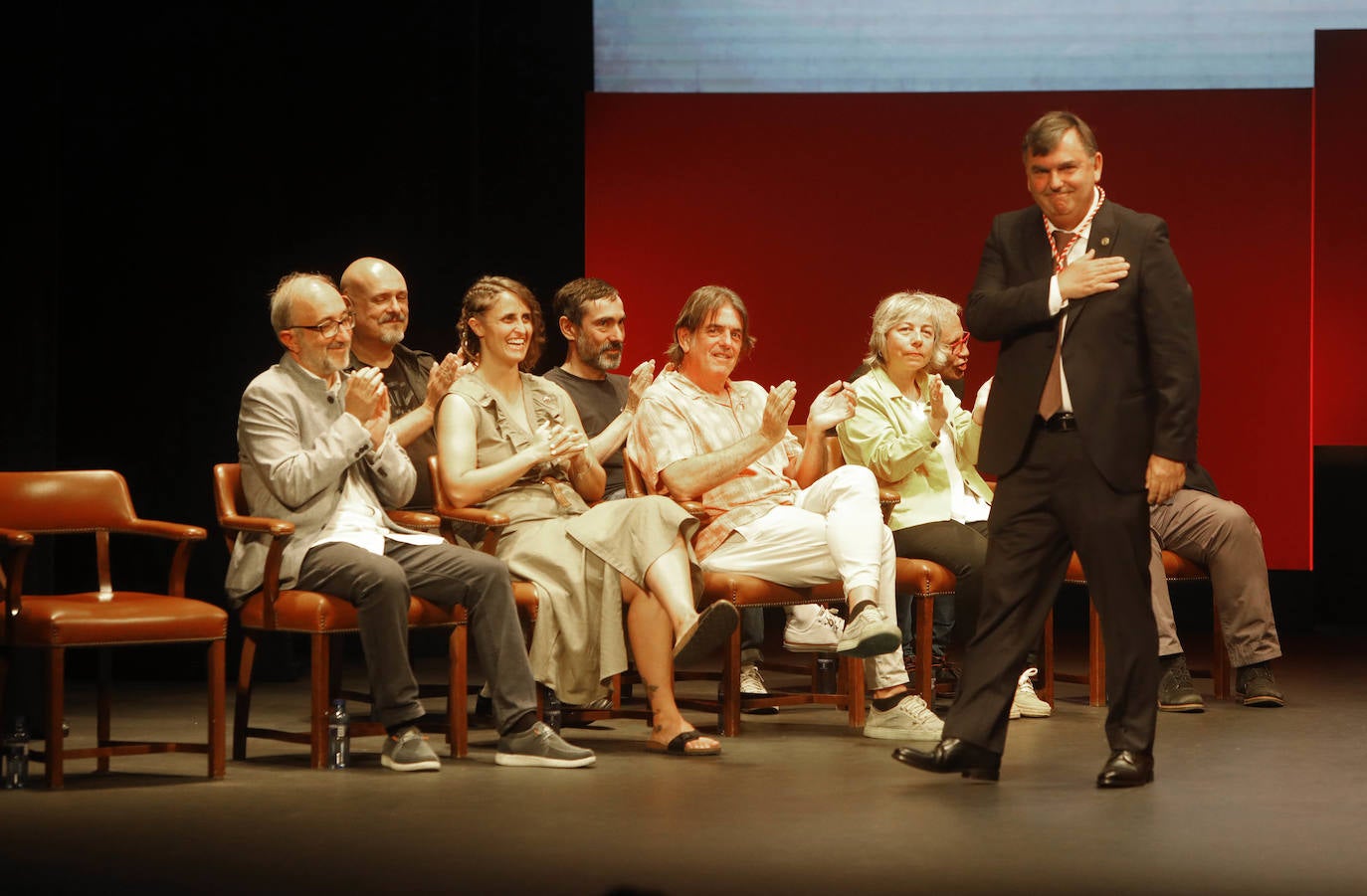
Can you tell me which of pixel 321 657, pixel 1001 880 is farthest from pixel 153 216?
pixel 1001 880

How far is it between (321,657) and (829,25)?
158 inches

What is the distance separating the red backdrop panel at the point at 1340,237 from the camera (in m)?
6.77

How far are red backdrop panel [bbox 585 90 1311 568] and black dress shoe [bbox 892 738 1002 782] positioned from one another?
3.28m

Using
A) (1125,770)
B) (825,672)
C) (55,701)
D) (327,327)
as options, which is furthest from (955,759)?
(55,701)

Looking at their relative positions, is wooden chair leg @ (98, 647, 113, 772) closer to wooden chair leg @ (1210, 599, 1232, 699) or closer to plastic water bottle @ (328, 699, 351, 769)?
plastic water bottle @ (328, 699, 351, 769)

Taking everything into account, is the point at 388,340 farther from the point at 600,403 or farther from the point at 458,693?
the point at 458,693

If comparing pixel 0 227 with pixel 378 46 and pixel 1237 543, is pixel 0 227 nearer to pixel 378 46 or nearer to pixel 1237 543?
pixel 378 46

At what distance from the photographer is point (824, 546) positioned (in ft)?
15.0

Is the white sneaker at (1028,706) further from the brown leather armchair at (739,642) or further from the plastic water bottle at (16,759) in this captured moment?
the plastic water bottle at (16,759)

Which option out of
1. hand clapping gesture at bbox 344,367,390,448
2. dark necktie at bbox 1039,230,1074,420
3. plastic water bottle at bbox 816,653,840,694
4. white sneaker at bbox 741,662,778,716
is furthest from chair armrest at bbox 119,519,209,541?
plastic water bottle at bbox 816,653,840,694

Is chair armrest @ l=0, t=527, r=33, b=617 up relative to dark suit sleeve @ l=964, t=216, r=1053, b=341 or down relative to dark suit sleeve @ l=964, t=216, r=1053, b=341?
down

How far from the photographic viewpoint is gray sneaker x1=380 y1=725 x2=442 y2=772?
13.1 ft

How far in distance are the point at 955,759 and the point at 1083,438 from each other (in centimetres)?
76

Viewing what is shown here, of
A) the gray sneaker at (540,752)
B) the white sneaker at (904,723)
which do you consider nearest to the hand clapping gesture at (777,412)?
the white sneaker at (904,723)
